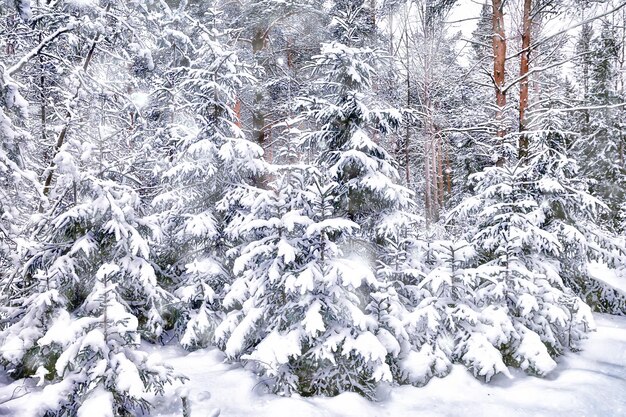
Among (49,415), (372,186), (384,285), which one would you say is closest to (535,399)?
(384,285)

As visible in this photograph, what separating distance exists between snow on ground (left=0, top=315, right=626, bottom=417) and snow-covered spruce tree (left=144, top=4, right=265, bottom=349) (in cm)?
145

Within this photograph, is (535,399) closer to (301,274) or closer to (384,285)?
(384,285)

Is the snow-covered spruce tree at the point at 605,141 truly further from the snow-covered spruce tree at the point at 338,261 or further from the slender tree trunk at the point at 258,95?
A: the snow-covered spruce tree at the point at 338,261

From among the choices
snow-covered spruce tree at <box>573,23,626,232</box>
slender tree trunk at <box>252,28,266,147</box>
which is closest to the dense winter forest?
slender tree trunk at <box>252,28,266,147</box>

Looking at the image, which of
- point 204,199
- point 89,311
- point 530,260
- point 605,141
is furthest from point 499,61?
point 605,141

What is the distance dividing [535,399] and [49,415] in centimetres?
674

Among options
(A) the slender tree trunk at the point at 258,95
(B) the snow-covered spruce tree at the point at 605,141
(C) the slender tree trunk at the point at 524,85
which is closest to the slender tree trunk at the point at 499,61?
(C) the slender tree trunk at the point at 524,85

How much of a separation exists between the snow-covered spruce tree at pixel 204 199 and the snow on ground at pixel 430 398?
1450 mm

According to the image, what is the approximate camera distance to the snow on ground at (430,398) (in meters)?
5.62

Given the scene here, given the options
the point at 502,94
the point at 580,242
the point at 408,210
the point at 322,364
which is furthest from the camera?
the point at 502,94

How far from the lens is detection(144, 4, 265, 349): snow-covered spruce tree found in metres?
8.15

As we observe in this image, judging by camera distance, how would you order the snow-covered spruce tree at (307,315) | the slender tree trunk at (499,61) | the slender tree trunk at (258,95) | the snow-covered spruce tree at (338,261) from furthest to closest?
1. the slender tree trunk at (258,95)
2. the slender tree trunk at (499,61)
3. the snow-covered spruce tree at (338,261)
4. the snow-covered spruce tree at (307,315)

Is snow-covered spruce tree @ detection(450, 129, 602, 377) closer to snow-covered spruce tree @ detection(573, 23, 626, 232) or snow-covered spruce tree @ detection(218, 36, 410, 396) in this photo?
snow-covered spruce tree @ detection(218, 36, 410, 396)

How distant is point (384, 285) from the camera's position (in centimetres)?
682
